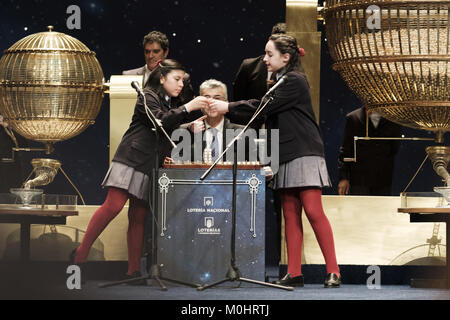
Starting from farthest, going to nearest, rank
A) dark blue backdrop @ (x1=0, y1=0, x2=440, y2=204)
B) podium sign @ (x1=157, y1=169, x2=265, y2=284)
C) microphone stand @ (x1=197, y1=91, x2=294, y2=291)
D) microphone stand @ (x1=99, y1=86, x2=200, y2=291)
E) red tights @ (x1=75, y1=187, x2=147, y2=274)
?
dark blue backdrop @ (x1=0, y1=0, x2=440, y2=204)
red tights @ (x1=75, y1=187, x2=147, y2=274)
podium sign @ (x1=157, y1=169, x2=265, y2=284)
microphone stand @ (x1=99, y1=86, x2=200, y2=291)
microphone stand @ (x1=197, y1=91, x2=294, y2=291)

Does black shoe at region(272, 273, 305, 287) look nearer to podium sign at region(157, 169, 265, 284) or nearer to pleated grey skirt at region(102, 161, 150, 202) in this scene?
podium sign at region(157, 169, 265, 284)

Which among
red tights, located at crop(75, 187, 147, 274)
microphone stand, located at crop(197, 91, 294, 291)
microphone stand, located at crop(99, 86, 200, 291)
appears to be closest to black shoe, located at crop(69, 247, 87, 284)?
red tights, located at crop(75, 187, 147, 274)

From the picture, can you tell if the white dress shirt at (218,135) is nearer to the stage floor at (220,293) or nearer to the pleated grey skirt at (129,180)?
the pleated grey skirt at (129,180)

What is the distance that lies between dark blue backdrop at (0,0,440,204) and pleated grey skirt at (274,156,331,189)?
9.09ft

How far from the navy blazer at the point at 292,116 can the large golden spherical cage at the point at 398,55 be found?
1.09 feet

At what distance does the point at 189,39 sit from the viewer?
868 centimetres

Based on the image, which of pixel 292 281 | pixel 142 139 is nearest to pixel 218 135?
pixel 142 139

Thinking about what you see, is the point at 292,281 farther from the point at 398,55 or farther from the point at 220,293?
the point at 398,55

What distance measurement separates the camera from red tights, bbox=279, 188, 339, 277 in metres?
5.88

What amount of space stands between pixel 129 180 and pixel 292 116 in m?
1.12

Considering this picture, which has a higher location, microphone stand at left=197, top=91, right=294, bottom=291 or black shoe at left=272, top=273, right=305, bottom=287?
microphone stand at left=197, top=91, right=294, bottom=291

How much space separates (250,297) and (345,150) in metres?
2.63

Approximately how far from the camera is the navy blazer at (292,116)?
5855 millimetres
